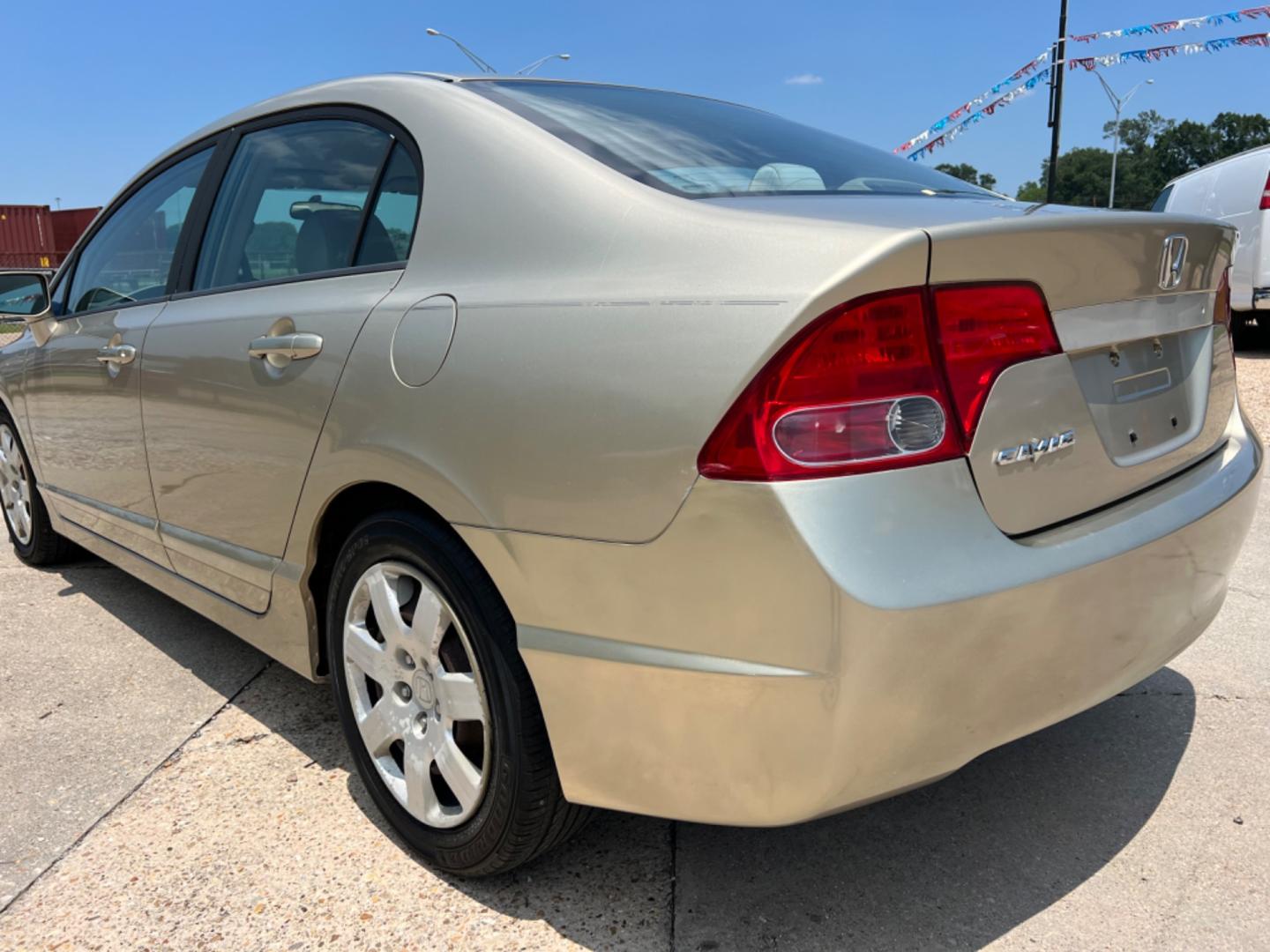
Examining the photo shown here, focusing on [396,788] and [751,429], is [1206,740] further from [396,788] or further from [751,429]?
[396,788]

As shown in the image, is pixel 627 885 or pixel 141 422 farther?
pixel 141 422

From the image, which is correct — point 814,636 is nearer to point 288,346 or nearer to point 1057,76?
point 288,346

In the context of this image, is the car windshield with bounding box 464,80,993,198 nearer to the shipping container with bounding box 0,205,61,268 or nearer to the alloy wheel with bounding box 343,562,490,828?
the alloy wheel with bounding box 343,562,490,828

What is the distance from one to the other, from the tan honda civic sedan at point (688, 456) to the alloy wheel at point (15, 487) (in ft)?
7.75

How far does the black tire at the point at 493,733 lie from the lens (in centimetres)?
179

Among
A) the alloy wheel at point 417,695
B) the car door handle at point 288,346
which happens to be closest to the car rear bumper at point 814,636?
the alloy wheel at point 417,695

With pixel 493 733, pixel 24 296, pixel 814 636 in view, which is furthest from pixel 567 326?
pixel 24 296

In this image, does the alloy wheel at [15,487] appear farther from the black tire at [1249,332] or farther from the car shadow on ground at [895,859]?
the black tire at [1249,332]

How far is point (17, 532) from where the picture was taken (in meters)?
4.58

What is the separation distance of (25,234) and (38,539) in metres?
36.3

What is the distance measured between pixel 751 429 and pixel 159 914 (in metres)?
1.56

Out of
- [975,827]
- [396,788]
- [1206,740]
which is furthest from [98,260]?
[1206,740]

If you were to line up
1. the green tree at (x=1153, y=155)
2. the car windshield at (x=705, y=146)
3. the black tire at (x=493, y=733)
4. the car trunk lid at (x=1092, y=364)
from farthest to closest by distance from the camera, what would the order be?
1. the green tree at (x=1153, y=155)
2. the car windshield at (x=705, y=146)
3. the black tire at (x=493, y=733)
4. the car trunk lid at (x=1092, y=364)

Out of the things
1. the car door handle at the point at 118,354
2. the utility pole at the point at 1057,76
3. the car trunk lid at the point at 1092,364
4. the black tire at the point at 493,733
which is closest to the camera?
the car trunk lid at the point at 1092,364
